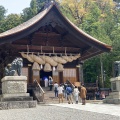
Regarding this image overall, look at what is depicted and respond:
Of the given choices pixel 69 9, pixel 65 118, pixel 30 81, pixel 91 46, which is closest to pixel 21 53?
pixel 30 81

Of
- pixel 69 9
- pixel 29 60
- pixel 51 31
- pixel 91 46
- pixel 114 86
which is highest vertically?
pixel 69 9

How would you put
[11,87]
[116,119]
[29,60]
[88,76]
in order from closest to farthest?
[116,119]
[11,87]
[29,60]
[88,76]

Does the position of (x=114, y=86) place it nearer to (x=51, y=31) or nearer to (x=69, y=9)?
(x=51, y=31)

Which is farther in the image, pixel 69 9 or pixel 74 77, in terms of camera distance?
pixel 69 9

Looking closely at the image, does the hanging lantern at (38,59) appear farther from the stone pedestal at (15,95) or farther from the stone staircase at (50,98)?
the stone pedestal at (15,95)

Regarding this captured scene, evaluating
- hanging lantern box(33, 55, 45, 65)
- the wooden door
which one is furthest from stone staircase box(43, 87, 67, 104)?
the wooden door

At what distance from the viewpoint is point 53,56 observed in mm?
21703

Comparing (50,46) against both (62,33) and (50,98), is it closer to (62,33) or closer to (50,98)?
(62,33)

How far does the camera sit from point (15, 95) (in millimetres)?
12461

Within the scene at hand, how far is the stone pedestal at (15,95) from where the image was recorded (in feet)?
39.8

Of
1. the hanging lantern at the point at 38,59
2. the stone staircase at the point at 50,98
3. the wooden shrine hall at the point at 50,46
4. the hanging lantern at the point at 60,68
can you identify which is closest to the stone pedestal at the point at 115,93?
the stone staircase at the point at 50,98

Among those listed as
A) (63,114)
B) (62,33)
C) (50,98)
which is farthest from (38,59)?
(63,114)

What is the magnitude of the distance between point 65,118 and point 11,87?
5386mm

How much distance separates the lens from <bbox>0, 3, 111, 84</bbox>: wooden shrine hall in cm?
2030
